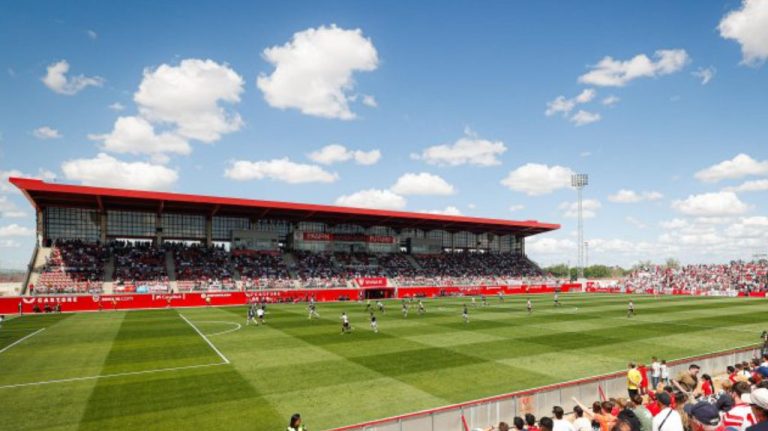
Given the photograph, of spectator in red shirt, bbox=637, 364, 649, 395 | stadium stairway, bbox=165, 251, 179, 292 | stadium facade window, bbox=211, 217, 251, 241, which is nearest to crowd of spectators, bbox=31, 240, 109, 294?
stadium stairway, bbox=165, 251, 179, 292

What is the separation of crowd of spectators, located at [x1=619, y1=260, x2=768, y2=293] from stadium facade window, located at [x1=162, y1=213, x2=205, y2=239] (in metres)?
72.0

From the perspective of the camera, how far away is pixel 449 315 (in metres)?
41.8

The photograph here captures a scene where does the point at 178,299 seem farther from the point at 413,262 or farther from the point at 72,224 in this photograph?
the point at 413,262

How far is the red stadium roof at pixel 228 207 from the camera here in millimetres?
54438

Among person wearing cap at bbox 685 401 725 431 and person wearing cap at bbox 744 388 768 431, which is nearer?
person wearing cap at bbox 744 388 768 431

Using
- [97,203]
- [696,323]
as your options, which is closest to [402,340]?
[696,323]

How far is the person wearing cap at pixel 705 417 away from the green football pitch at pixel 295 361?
10615mm

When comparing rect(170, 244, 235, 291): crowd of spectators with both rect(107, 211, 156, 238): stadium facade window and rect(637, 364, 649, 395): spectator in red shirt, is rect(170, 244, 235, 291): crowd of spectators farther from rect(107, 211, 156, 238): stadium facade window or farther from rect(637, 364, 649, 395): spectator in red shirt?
rect(637, 364, 649, 395): spectator in red shirt

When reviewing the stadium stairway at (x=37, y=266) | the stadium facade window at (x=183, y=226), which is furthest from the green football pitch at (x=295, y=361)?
the stadium facade window at (x=183, y=226)

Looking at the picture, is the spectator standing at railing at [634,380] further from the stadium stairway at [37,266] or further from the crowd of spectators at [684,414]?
the stadium stairway at [37,266]

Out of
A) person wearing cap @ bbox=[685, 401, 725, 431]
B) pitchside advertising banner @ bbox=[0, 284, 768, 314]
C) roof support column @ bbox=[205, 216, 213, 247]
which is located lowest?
pitchside advertising banner @ bbox=[0, 284, 768, 314]

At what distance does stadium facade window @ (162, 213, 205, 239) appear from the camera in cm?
6612

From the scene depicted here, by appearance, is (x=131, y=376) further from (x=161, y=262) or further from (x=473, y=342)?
(x=161, y=262)

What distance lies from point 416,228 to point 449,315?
44.0 m
